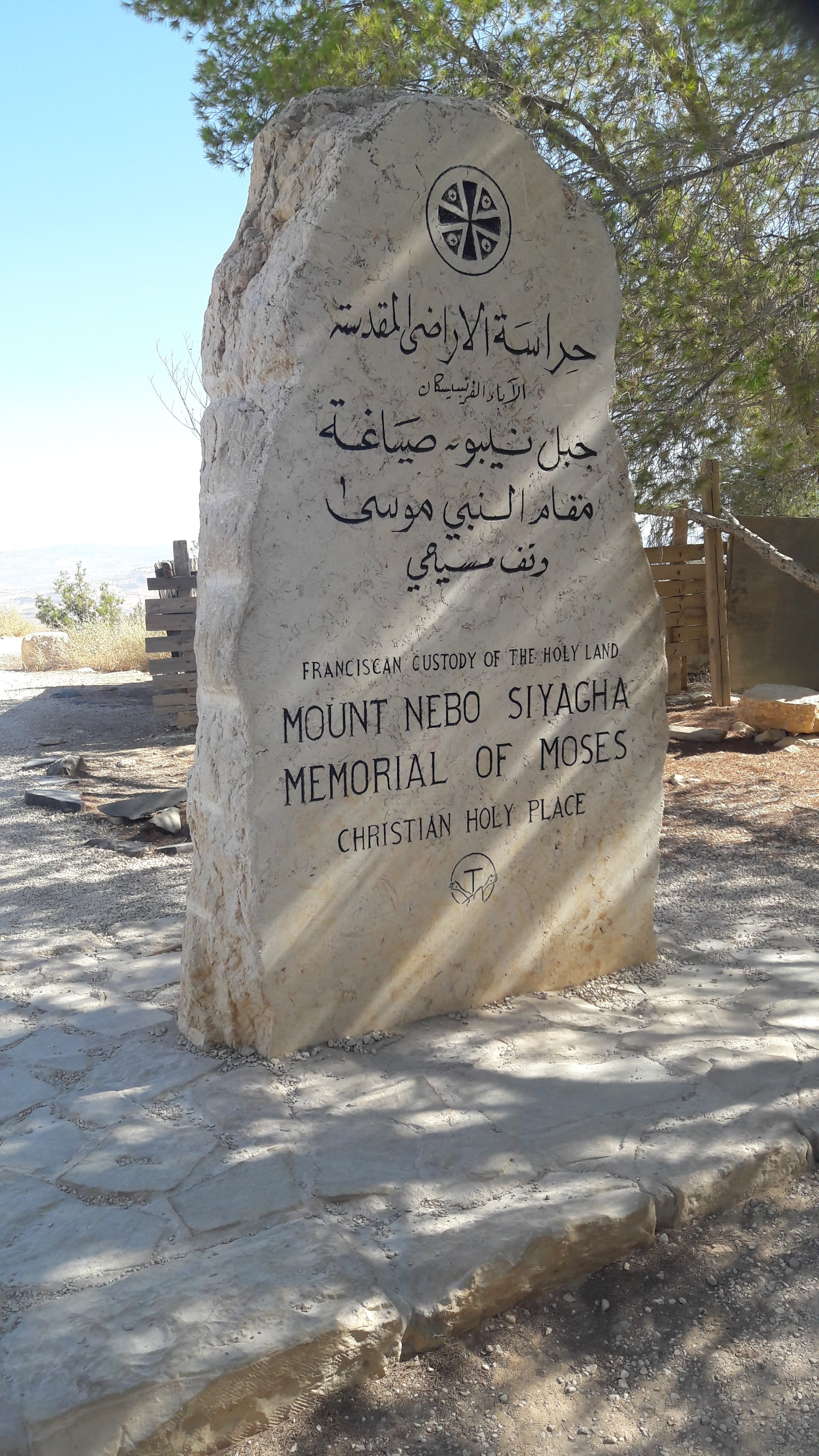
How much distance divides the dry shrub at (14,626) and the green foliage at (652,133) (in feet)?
49.9

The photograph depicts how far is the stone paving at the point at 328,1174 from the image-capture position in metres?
2.03

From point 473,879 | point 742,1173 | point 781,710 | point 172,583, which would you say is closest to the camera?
point 742,1173

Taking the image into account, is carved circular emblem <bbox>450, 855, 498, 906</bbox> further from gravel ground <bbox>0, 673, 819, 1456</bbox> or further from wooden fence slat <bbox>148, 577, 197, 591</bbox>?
wooden fence slat <bbox>148, 577, 197, 591</bbox>

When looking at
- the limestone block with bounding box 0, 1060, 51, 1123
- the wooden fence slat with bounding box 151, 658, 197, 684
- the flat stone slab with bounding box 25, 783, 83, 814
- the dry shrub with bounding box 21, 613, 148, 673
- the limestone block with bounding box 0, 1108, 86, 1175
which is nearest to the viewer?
the limestone block with bounding box 0, 1108, 86, 1175

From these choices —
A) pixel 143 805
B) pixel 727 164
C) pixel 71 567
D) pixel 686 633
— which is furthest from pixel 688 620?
pixel 71 567

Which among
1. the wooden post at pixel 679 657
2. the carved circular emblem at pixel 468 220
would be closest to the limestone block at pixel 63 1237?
the carved circular emblem at pixel 468 220

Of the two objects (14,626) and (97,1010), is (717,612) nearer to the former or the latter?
(97,1010)

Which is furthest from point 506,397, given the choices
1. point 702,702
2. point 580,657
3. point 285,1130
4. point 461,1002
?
point 702,702

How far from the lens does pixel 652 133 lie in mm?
7461

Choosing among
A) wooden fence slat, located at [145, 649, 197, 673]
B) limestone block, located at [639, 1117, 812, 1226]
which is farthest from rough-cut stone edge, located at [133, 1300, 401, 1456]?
wooden fence slat, located at [145, 649, 197, 673]

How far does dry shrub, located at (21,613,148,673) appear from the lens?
16062mm

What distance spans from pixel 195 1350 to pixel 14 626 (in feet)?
72.5

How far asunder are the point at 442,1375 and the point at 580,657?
2.35 metres

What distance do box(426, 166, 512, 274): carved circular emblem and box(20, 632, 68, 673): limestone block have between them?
564 inches
